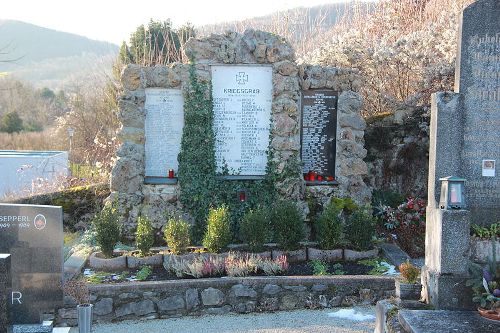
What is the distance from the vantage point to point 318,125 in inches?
408

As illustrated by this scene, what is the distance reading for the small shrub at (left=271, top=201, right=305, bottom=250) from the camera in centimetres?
884

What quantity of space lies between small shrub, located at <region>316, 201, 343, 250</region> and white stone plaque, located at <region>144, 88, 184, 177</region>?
109 inches

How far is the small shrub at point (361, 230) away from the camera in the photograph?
8.91 m

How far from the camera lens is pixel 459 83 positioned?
6375mm

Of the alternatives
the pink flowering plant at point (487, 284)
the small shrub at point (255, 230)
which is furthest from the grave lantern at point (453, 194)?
the small shrub at point (255, 230)

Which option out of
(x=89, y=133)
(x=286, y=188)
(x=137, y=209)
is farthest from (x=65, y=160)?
(x=286, y=188)

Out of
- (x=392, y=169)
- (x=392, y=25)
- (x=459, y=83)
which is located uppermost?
(x=392, y=25)

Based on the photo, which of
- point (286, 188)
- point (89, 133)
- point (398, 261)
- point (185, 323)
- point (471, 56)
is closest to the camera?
point (471, 56)

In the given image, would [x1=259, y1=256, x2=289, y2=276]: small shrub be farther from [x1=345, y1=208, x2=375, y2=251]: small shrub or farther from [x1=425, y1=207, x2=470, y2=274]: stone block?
Answer: [x1=425, y1=207, x2=470, y2=274]: stone block

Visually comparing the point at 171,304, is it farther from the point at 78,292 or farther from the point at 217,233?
the point at 217,233

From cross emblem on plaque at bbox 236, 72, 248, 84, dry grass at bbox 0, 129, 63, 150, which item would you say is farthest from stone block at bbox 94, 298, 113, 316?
dry grass at bbox 0, 129, 63, 150

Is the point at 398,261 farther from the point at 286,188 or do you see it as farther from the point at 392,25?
the point at 392,25

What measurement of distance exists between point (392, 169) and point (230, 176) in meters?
3.48

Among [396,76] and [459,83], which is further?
[396,76]
